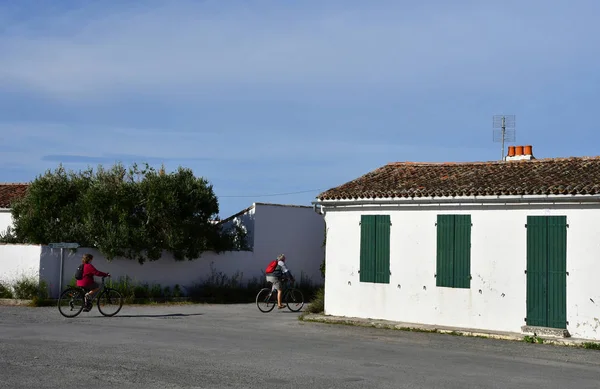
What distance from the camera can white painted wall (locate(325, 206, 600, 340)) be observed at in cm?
1620

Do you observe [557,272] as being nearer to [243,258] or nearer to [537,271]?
[537,271]

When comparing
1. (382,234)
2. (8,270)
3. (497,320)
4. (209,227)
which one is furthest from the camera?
(209,227)

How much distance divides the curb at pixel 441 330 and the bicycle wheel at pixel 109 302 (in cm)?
458

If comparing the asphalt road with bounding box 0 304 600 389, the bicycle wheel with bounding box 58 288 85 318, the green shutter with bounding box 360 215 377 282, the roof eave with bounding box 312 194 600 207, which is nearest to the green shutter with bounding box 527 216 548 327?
the roof eave with bounding box 312 194 600 207

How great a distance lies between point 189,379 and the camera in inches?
388

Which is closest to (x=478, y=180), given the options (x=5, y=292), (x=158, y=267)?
(x=158, y=267)

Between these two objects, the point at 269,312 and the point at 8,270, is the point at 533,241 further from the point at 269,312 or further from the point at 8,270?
the point at 8,270

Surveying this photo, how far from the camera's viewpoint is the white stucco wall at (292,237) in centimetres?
2956

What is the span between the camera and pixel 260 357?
1218cm

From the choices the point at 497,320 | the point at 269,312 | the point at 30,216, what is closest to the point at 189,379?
the point at 497,320

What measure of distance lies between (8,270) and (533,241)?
50.9 ft

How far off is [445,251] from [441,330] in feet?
6.27

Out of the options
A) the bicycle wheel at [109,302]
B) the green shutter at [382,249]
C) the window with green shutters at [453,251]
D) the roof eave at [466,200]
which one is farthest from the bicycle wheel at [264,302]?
the window with green shutters at [453,251]

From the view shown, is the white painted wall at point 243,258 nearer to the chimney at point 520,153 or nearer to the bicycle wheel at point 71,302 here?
the bicycle wheel at point 71,302
